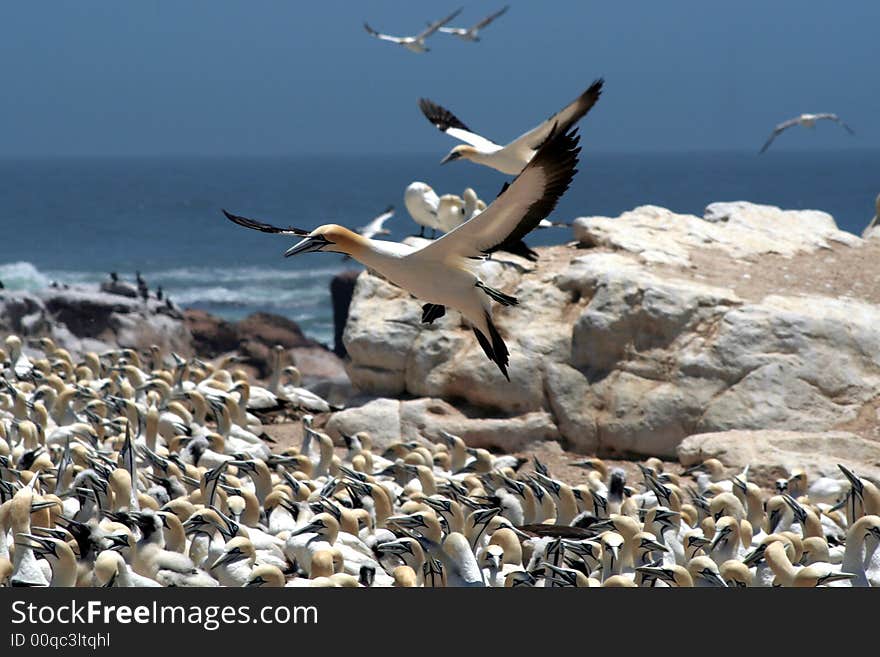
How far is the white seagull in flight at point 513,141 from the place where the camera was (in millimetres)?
8805

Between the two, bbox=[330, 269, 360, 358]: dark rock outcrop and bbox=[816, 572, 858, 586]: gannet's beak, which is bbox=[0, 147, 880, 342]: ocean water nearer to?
bbox=[330, 269, 360, 358]: dark rock outcrop

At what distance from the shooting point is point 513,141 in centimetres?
1084

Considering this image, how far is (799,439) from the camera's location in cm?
1174

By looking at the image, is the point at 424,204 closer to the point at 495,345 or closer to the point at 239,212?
the point at 495,345

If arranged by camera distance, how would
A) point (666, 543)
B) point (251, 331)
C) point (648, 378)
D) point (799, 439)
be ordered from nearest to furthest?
point (666, 543)
point (799, 439)
point (648, 378)
point (251, 331)

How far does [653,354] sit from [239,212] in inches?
2928

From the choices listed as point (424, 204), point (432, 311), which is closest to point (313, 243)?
point (432, 311)

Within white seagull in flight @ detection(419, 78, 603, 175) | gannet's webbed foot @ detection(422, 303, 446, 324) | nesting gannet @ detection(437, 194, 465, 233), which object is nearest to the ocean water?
nesting gannet @ detection(437, 194, 465, 233)

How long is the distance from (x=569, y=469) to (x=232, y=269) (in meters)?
44.3

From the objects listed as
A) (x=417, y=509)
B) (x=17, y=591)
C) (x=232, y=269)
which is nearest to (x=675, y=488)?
(x=417, y=509)

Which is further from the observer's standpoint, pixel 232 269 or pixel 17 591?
pixel 232 269

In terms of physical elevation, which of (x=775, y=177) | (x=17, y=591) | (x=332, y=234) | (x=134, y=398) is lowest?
(x=17, y=591)

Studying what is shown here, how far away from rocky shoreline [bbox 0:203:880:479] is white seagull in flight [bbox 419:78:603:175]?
153cm

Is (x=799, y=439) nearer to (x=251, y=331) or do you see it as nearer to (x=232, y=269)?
(x=251, y=331)
